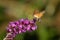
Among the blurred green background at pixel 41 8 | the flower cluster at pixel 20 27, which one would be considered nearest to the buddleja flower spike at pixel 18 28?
the flower cluster at pixel 20 27

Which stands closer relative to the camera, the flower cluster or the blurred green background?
the flower cluster

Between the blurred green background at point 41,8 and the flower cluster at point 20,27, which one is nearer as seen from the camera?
the flower cluster at point 20,27

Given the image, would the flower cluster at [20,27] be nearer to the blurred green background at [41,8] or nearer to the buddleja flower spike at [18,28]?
the buddleja flower spike at [18,28]

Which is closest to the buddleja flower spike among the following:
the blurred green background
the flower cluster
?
the flower cluster

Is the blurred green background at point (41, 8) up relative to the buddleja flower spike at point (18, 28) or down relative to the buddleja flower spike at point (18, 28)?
up

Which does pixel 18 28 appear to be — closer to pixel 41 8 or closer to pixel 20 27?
pixel 20 27

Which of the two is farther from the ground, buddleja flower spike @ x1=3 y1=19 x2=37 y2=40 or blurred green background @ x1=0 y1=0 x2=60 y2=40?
blurred green background @ x1=0 y1=0 x2=60 y2=40

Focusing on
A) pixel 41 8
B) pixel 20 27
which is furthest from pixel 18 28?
pixel 41 8

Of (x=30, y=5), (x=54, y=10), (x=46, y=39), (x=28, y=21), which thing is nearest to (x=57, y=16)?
(x=54, y=10)

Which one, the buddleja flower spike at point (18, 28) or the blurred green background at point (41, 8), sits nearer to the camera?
the buddleja flower spike at point (18, 28)

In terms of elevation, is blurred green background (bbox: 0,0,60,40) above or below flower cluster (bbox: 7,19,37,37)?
above

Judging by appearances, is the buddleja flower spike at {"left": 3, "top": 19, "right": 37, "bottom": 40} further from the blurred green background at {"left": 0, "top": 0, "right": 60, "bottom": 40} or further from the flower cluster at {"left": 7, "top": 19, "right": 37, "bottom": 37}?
the blurred green background at {"left": 0, "top": 0, "right": 60, "bottom": 40}
